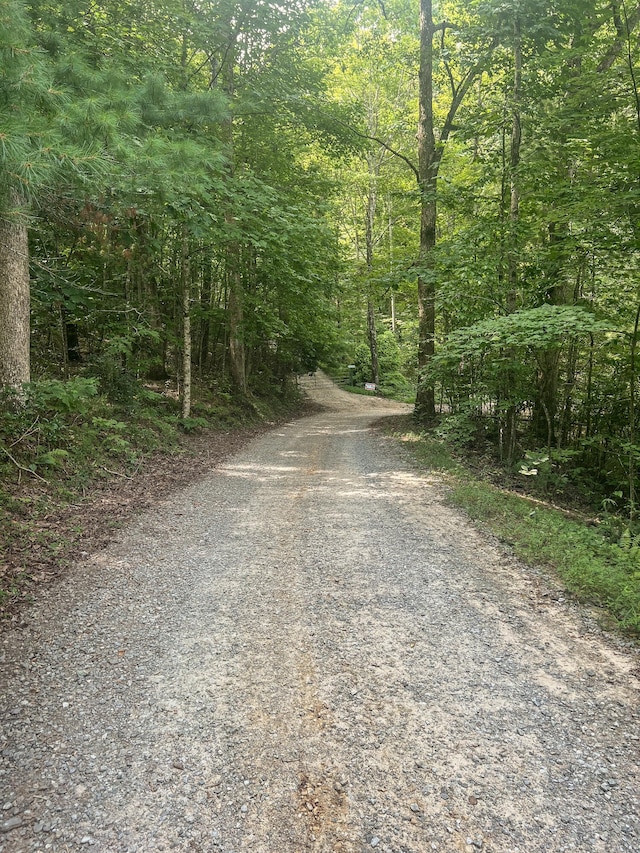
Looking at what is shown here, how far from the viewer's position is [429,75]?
11992 millimetres

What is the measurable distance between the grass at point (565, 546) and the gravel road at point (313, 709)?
294mm

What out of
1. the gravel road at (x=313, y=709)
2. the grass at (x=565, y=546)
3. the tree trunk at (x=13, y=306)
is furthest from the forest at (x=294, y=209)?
the gravel road at (x=313, y=709)

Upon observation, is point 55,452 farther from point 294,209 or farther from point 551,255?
point 551,255

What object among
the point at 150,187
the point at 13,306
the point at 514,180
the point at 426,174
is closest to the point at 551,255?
the point at 514,180

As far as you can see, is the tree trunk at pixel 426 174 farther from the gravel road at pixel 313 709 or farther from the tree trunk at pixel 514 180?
the gravel road at pixel 313 709

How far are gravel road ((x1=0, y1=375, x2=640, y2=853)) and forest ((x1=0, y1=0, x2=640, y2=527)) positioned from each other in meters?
3.13

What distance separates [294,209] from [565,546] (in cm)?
937

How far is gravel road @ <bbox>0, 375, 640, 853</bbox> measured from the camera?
201 centimetres

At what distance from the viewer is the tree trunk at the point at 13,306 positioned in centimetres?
596

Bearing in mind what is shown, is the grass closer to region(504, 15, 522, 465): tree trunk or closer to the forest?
the forest

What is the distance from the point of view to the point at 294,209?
11.1 m

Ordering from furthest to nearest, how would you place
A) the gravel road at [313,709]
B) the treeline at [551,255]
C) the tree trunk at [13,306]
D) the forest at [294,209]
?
the treeline at [551,255] → the tree trunk at [13,306] → the forest at [294,209] → the gravel road at [313,709]

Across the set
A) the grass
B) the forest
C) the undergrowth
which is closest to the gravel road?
the grass

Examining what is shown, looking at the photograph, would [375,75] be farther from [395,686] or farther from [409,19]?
[395,686]
